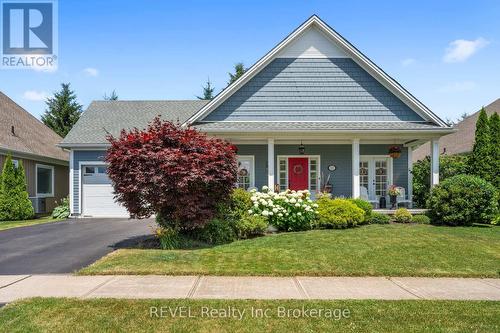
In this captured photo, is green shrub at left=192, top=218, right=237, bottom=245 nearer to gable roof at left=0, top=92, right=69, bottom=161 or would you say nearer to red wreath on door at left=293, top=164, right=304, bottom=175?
red wreath on door at left=293, top=164, right=304, bottom=175

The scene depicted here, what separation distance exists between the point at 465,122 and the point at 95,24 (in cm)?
2374

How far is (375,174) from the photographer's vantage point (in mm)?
15359

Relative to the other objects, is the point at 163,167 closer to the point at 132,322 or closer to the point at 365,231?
the point at 132,322

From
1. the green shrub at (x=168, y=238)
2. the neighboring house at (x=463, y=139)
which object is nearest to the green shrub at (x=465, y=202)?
the neighboring house at (x=463, y=139)

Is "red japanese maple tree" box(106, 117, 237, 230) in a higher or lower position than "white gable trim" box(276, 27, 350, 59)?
lower

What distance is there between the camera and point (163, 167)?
8258 mm

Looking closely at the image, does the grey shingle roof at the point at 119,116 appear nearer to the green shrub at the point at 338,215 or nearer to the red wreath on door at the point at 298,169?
the red wreath on door at the point at 298,169

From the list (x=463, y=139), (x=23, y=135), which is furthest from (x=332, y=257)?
(x=463, y=139)

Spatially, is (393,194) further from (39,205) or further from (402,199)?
(39,205)

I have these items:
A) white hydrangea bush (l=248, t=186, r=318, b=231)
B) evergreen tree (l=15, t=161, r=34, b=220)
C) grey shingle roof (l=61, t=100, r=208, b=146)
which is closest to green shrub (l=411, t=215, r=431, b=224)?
white hydrangea bush (l=248, t=186, r=318, b=231)

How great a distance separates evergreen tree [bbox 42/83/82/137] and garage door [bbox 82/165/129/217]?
61.7 feet

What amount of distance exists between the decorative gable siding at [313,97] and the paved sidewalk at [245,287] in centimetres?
848

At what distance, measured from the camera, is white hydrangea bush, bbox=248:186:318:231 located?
1093 cm

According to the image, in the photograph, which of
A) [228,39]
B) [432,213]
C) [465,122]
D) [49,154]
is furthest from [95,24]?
[465,122]
